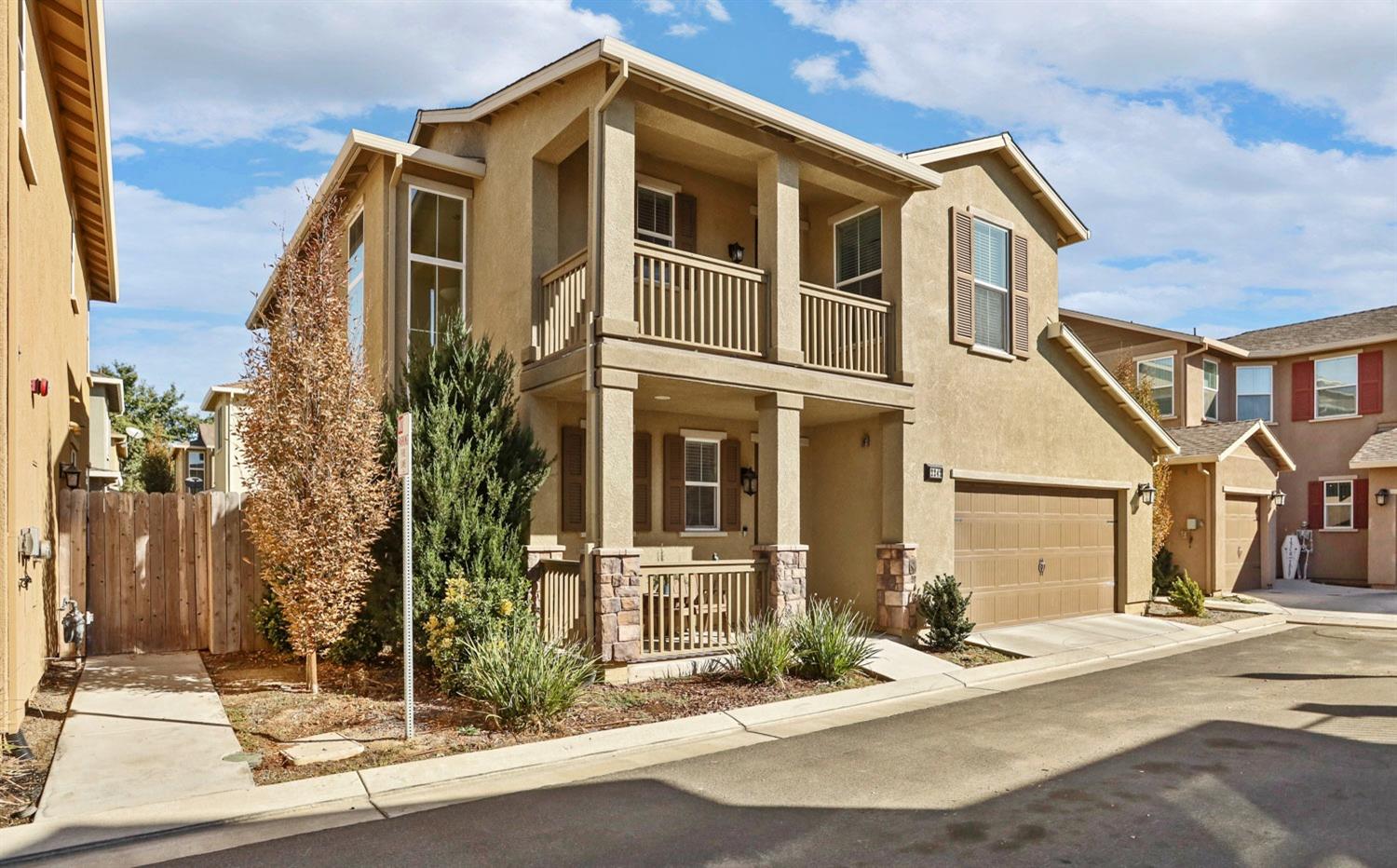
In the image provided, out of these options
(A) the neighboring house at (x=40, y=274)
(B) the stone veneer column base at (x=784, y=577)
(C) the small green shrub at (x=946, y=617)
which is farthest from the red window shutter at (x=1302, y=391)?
(A) the neighboring house at (x=40, y=274)

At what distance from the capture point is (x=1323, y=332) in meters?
26.2

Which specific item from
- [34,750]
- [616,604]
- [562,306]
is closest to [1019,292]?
[562,306]

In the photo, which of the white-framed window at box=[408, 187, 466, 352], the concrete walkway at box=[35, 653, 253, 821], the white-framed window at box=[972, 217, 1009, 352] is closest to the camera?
the concrete walkway at box=[35, 653, 253, 821]

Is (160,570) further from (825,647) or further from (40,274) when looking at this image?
(825,647)

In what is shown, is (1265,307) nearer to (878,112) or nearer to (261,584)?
(878,112)

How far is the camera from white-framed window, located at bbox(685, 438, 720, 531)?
45.1ft

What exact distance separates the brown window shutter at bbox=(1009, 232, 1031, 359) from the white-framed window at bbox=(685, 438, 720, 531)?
530cm

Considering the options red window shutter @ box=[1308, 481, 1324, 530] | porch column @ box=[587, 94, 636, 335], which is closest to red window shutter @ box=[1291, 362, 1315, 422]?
red window shutter @ box=[1308, 481, 1324, 530]

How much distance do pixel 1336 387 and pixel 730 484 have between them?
2074 centimetres

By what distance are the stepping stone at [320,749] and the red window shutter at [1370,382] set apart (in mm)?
27315

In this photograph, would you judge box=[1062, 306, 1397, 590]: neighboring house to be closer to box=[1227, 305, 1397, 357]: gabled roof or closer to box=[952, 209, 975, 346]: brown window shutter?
box=[1227, 305, 1397, 357]: gabled roof

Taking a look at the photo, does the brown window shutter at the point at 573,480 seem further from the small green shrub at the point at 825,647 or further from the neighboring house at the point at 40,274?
the neighboring house at the point at 40,274

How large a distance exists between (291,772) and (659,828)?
2.90 metres

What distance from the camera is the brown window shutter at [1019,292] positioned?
14789mm
